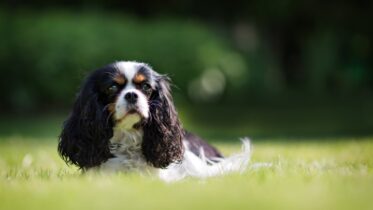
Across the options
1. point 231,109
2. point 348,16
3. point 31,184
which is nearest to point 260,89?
point 231,109

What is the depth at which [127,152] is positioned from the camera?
5.41 metres

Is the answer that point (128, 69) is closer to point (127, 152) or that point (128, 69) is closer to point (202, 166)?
point (127, 152)

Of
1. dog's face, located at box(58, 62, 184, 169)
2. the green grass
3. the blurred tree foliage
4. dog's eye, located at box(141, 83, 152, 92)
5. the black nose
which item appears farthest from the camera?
the blurred tree foliage

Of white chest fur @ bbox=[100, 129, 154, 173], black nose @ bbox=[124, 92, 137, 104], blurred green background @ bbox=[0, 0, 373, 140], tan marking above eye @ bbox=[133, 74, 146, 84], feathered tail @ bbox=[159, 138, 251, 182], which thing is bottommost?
blurred green background @ bbox=[0, 0, 373, 140]

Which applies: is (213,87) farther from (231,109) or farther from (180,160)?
(180,160)

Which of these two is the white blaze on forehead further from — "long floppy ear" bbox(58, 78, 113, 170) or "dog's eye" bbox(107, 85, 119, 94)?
"long floppy ear" bbox(58, 78, 113, 170)

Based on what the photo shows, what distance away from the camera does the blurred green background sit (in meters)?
14.5

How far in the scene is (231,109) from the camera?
53.6 ft

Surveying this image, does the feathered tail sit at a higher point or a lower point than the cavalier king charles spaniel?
lower

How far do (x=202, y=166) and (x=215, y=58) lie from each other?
375 inches

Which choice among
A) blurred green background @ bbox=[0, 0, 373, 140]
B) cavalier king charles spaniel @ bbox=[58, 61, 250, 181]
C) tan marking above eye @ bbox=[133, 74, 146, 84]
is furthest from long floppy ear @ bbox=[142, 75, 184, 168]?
blurred green background @ bbox=[0, 0, 373, 140]

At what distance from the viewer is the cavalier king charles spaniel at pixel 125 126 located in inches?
210

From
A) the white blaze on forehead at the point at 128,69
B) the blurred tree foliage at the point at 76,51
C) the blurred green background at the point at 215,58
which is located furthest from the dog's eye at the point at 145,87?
the blurred tree foliage at the point at 76,51

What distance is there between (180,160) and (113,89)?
74cm
